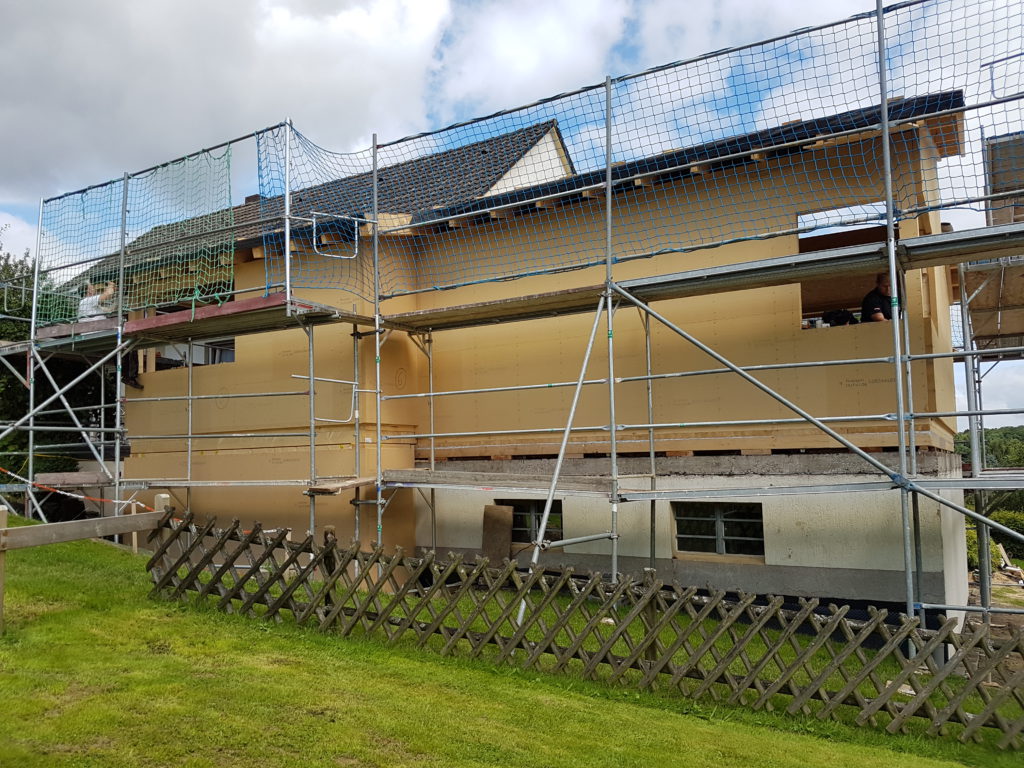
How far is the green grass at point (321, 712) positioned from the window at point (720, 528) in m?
3.87

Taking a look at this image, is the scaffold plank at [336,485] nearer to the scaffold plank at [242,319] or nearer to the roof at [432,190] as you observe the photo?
the scaffold plank at [242,319]

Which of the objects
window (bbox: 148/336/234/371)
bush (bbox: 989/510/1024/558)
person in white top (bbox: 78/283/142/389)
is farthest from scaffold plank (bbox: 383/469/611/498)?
bush (bbox: 989/510/1024/558)

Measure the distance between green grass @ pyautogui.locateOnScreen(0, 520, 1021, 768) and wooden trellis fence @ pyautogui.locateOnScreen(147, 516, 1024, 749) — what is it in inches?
7.0

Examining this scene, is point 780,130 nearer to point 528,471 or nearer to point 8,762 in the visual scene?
point 528,471

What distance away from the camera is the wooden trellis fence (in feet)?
17.6

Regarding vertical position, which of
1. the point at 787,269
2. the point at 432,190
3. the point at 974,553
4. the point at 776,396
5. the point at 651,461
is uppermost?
the point at 432,190

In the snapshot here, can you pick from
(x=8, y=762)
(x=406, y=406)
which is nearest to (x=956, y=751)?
(x=8, y=762)

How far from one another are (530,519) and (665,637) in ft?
12.3

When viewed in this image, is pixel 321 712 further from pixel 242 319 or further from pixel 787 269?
pixel 242 319

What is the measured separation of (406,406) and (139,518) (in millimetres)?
4823

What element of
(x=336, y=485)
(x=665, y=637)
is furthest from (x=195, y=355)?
(x=665, y=637)

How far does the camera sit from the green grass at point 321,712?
4.15 metres

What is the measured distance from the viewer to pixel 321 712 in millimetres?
4734

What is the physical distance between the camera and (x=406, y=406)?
459 inches
